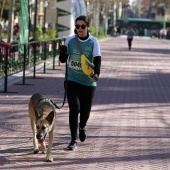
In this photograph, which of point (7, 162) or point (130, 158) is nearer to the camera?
point (7, 162)

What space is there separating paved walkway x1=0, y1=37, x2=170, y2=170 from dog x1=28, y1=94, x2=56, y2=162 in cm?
19

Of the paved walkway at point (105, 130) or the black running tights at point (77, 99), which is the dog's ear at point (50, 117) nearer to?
the paved walkway at point (105, 130)

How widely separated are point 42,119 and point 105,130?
333cm

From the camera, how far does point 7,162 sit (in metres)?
8.46

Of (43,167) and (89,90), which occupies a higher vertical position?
(89,90)

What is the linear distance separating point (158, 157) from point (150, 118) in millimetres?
4165

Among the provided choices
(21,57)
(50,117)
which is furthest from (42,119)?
(21,57)

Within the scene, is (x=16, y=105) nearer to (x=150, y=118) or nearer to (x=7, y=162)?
(x=150, y=118)

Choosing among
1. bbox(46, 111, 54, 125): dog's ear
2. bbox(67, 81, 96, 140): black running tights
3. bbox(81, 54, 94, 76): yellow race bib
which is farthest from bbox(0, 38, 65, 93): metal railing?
bbox(46, 111, 54, 125): dog's ear

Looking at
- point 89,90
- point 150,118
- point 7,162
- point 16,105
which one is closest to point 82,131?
point 89,90

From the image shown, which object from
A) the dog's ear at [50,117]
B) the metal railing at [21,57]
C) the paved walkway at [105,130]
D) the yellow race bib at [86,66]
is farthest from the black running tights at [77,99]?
the metal railing at [21,57]

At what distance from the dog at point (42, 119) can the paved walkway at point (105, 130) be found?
0.19 meters

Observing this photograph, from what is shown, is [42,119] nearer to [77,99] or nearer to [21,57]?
[77,99]

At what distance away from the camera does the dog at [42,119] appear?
26.9ft
